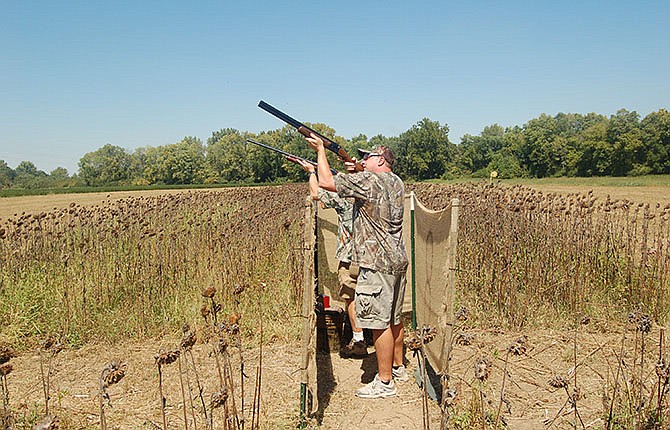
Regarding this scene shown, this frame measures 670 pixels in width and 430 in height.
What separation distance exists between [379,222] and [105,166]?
122m

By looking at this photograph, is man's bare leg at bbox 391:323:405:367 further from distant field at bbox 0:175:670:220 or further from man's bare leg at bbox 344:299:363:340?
distant field at bbox 0:175:670:220

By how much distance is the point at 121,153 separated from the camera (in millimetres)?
121688

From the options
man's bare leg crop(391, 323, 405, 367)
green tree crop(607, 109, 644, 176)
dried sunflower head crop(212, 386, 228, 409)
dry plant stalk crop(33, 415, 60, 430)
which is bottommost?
man's bare leg crop(391, 323, 405, 367)

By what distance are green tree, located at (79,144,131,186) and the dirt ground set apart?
111m

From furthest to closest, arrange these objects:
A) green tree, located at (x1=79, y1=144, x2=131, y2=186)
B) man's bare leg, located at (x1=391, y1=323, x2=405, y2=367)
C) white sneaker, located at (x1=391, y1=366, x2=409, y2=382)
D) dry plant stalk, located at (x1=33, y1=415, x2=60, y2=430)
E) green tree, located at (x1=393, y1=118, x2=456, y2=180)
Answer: green tree, located at (x1=79, y1=144, x2=131, y2=186), green tree, located at (x1=393, y1=118, x2=456, y2=180), white sneaker, located at (x1=391, y1=366, x2=409, y2=382), man's bare leg, located at (x1=391, y1=323, x2=405, y2=367), dry plant stalk, located at (x1=33, y1=415, x2=60, y2=430)

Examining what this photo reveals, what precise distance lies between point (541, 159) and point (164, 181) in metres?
70.9

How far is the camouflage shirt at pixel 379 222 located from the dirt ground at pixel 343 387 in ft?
2.95

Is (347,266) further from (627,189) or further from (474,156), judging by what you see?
(474,156)

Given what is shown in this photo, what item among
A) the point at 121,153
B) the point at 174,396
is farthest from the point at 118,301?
the point at 121,153

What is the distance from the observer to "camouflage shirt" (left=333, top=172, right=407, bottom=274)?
4.15 m

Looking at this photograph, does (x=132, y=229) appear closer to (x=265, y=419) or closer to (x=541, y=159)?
(x=265, y=419)

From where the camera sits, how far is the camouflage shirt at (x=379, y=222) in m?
4.15

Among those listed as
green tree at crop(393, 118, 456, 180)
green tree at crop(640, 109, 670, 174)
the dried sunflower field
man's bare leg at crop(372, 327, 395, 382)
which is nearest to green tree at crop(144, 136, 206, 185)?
green tree at crop(393, 118, 456, 180)

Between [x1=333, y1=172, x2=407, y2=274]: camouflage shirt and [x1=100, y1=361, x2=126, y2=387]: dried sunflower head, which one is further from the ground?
[x1=333, y1=172, x2=407, y2=274]: camouflage shirt
